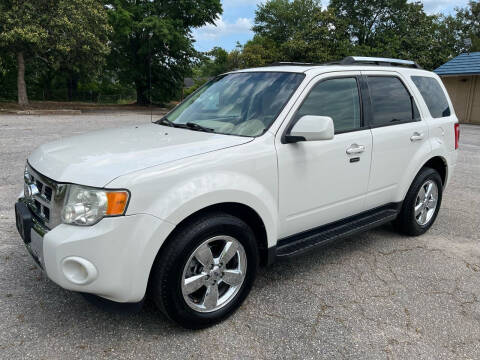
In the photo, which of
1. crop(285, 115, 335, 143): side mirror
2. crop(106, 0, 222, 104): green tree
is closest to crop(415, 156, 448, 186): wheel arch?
crop(285, 115, 335, 143): side mirror

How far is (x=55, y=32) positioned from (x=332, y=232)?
22135 mm

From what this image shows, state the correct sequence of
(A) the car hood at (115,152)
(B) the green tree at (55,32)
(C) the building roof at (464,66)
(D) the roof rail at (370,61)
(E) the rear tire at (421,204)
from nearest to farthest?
(A) the car hood at (115,152) < (D) the roof rail at (370,61) < (E) the rear tire at (421,204) < (B) the green tree at (55,32) < (C) the building roof at (464,66)

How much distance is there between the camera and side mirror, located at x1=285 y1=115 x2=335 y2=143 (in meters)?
2.67

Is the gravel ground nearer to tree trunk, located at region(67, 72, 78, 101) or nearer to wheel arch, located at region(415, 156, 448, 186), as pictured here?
wheel arch, located at region(415, 156, 448, 186)

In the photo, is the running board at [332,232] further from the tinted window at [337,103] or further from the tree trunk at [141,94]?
the tree trunk at [141,94]

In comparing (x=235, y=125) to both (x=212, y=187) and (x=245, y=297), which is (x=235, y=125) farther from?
(x=245, y=297)

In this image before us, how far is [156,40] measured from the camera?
29.0 metres

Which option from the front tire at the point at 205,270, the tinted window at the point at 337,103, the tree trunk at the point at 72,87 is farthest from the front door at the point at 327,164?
the tree trunk at the point at 72,87

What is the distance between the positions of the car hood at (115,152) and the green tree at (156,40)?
88.4ft

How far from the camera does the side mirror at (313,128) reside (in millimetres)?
2672

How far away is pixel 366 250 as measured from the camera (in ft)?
13.0

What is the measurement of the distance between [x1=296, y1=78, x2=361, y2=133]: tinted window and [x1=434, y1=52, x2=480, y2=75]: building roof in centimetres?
2201

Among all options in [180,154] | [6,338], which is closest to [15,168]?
[6,338]

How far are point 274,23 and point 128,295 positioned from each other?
5394 cm
